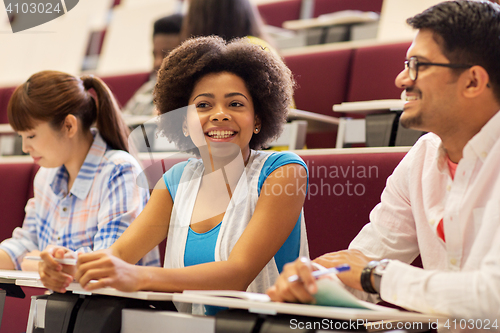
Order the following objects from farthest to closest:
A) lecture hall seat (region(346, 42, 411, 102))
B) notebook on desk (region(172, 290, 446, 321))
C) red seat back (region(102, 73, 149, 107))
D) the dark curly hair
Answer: red seat back (region(102, 73, 149, 107)) < lecture hall seat (region(346, 42, 411, 102)) < the dark curly hair < notebook on desk (region(172, 290, 446, 321))

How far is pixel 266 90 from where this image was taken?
868 millimetres

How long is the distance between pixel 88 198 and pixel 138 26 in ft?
4.45

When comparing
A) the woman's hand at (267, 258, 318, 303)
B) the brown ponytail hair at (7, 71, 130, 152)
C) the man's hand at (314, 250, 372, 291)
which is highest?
the brown ponytail hair at (7, 71, 130, 152)


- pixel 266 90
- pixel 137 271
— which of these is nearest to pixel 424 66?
pixel 266 90

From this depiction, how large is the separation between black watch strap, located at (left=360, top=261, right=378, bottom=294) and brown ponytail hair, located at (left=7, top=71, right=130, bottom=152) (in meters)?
0.68

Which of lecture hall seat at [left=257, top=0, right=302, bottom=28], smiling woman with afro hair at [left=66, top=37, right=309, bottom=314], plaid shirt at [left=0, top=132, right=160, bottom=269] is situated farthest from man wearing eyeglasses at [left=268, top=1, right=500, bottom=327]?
lecture hall seat at [left=257, top=0, right=302, bottom=28]

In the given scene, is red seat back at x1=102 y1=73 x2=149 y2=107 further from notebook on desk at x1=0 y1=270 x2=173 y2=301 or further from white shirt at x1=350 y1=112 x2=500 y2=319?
white shirt at x1=350 y1=112 x2=500 y2=319

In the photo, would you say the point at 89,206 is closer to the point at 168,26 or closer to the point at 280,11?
the point at 168,26

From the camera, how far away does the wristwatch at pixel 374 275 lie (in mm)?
583

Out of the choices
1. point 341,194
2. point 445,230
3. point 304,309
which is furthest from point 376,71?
point 304,309

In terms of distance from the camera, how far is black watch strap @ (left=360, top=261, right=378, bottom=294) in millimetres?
593

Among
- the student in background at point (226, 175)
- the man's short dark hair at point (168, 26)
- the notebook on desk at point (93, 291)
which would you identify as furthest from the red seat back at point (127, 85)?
the notebook on desk at point (93, 291)

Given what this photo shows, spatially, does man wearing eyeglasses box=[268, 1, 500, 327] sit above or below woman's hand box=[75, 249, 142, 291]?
above

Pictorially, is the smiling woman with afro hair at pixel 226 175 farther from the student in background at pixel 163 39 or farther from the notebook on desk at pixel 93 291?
the student in background at pixel 163 39
